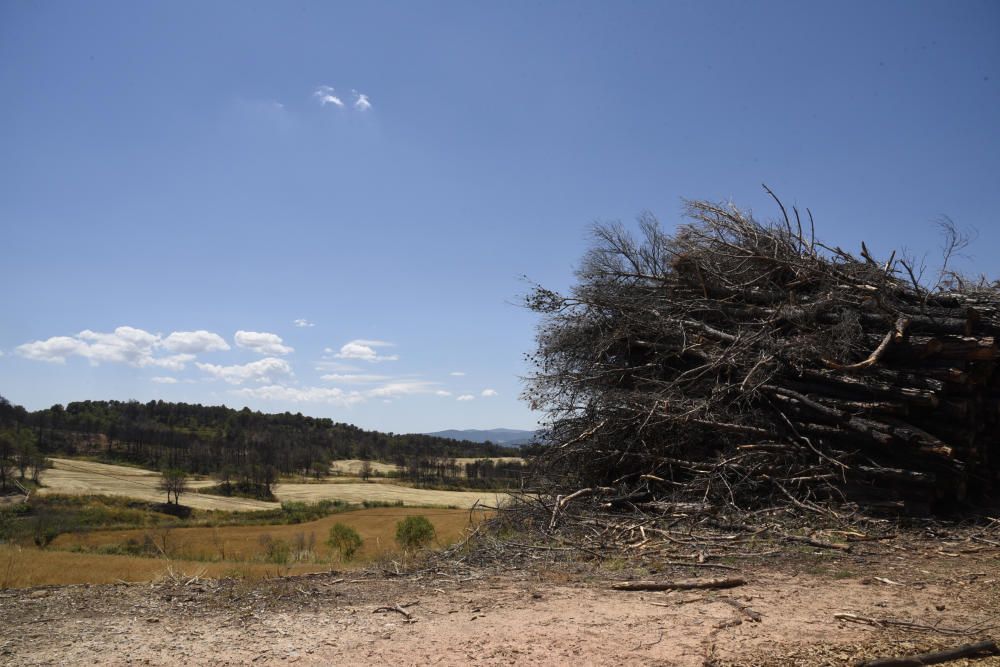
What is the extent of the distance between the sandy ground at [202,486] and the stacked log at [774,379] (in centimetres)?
4078

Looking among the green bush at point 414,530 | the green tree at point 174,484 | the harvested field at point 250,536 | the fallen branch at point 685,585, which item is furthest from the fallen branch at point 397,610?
the green tree at point 174,484

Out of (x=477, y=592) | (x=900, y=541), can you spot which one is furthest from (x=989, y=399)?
(x=477, y=592)

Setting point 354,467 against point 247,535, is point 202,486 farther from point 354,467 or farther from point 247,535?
point 247,535

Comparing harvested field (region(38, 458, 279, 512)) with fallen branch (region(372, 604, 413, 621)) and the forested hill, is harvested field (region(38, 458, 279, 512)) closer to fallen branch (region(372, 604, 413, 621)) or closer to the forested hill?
the forested hill

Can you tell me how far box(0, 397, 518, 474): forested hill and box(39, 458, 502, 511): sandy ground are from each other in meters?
6.50

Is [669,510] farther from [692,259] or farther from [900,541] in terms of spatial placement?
[692,259]

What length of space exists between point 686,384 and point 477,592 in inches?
236

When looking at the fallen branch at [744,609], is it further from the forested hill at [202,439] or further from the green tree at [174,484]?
the forested hill at [202,439]

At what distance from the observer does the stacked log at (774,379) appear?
827 centimetres

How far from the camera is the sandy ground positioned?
56.8m

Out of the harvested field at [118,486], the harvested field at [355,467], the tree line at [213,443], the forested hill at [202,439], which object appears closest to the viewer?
the harvested field at [118,486]

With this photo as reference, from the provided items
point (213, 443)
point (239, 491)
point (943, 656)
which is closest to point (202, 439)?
point (213, 443)

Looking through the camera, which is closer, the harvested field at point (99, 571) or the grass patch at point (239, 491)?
the harvested field at point (99, 571)

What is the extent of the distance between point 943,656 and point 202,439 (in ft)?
348
